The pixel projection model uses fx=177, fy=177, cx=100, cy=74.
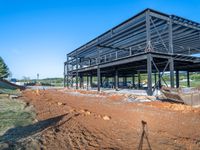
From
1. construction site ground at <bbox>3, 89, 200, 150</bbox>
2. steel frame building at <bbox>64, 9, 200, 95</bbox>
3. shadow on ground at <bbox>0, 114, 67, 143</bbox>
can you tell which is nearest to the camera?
construction site ground at <bbox>3, 89, 200, 150</bbox>

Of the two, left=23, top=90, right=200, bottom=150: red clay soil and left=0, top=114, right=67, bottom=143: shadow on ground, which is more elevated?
left=0, top=114, right=67, bottom=143: shadow on ground

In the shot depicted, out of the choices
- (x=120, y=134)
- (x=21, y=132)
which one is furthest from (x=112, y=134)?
(x=21, y=132)

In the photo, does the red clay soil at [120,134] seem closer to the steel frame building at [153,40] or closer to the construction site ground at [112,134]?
the construction site ground at [112,134]

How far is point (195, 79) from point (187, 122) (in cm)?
7429

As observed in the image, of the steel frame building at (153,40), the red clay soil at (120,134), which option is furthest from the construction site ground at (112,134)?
the steel frame building at (153,40)

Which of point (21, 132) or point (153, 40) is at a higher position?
point (153, 40)

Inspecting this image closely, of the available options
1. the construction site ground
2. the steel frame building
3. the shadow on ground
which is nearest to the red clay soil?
the construction site ground

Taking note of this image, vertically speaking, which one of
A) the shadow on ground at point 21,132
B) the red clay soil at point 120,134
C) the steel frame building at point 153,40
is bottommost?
the red clay soil at point 120,134

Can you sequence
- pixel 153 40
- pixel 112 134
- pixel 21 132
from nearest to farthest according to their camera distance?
pixel 21 132 < pixel 112 134 < pixel 153 40

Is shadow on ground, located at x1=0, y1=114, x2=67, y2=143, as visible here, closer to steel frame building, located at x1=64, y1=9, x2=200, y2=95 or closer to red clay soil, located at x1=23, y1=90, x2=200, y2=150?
red clay soil, located at x1=23, y1=90, x2=200, y2=150

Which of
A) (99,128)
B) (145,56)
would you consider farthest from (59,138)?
(145,56)

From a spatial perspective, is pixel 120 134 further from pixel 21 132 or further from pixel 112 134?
pixel 21 132

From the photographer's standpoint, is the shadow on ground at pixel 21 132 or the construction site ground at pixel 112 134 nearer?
the construction site ground at pixel 112 134

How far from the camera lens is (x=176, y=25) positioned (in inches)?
776
